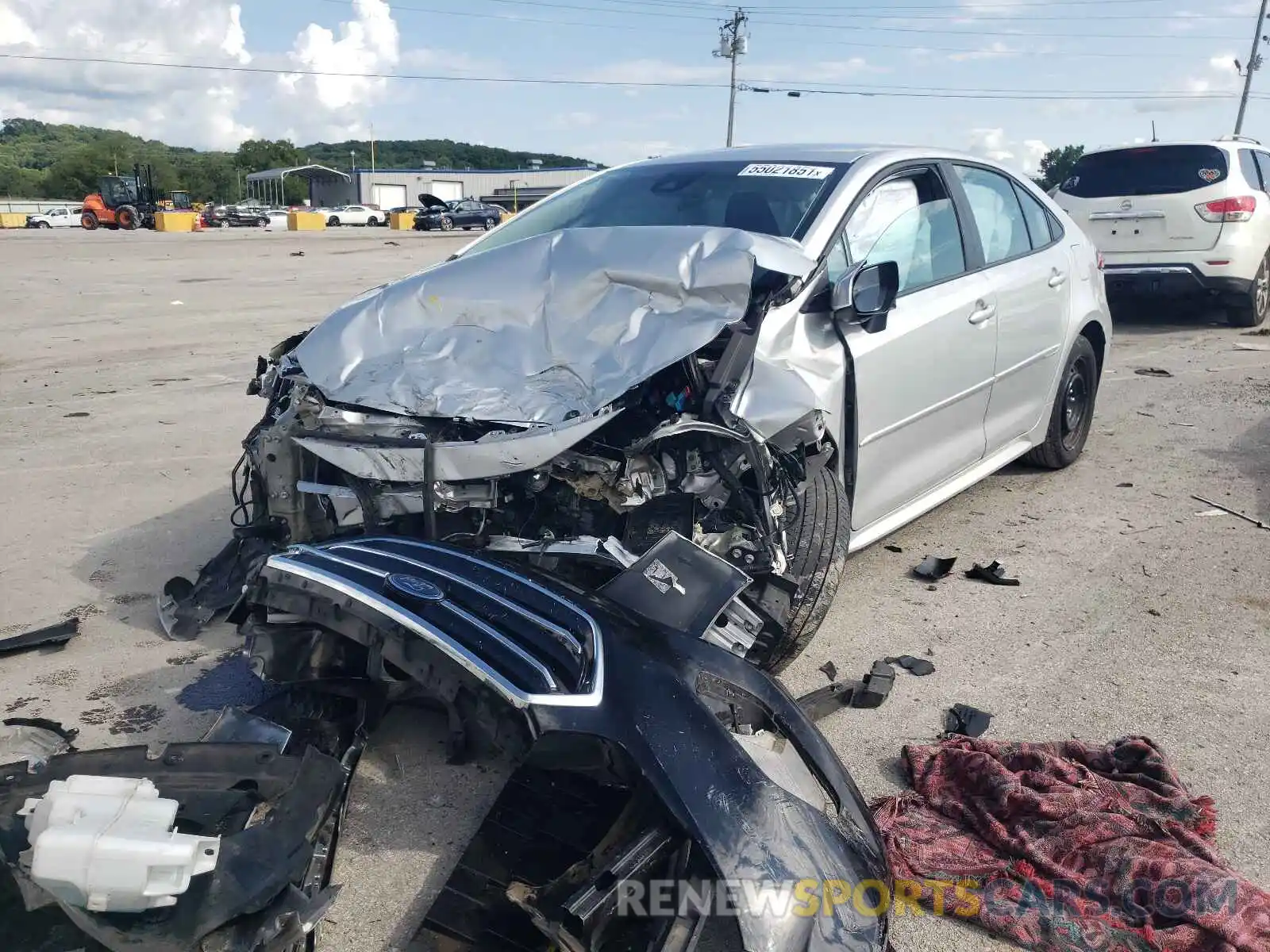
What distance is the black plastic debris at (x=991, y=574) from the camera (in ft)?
14.2

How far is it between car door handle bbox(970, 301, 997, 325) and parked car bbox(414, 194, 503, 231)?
125ft

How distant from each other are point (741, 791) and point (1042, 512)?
3.71 metres

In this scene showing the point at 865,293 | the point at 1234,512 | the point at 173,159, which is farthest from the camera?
the point at 173,159

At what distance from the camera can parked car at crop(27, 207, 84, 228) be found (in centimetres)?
4667

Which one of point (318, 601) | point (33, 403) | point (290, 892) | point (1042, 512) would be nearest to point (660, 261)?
point (318, 601)

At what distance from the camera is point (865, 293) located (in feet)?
11.2

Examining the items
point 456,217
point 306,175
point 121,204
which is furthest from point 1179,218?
point 306,175

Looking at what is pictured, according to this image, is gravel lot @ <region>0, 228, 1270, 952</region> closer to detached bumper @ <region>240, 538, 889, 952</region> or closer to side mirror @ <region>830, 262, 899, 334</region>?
detached bumper @ <region>240, 538, 889, 952</region>

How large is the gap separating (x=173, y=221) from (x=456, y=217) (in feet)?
36.5

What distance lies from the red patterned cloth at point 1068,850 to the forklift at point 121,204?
44403mm

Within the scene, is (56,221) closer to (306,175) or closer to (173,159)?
(306,175)

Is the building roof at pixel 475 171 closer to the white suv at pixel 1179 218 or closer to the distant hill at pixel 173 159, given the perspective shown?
the distant hill at pixel 173 159

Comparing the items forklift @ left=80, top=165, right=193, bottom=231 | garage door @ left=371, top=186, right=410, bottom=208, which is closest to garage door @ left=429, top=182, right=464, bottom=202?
garage door @ left=371, top=186, right=410, bottom=208

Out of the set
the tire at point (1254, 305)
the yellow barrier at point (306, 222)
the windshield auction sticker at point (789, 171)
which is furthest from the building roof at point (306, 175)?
the windshield auction sticker at point (789, 171)
